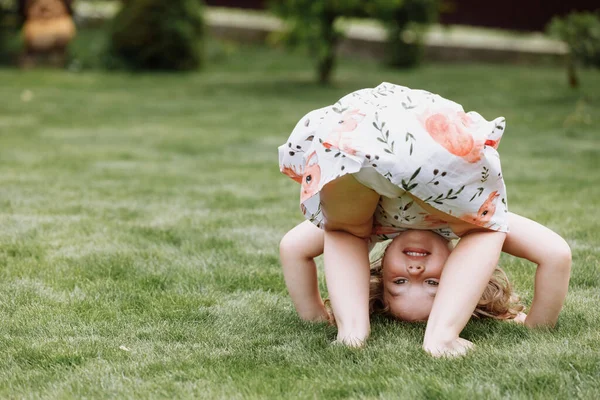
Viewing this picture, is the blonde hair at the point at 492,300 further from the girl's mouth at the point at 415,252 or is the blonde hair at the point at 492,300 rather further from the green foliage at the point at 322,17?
the green foliage at the point at 322,17

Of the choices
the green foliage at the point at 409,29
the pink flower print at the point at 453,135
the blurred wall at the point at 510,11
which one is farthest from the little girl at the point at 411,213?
the blurred wall at the point at 510,11

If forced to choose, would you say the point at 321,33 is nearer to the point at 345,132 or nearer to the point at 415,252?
the point at 415,252

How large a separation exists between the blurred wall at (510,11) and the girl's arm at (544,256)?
Answer: 38.0 ft

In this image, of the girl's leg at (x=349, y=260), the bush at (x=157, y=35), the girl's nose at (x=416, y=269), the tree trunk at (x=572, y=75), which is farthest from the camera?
the bush at (x=157, y=35)

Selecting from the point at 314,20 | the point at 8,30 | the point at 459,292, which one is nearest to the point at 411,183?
the point at 459,292

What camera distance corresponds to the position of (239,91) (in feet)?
33.8

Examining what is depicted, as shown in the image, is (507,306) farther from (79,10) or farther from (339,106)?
(79,10)

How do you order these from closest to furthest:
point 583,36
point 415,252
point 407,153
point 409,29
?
point 407,153
point 415,252
point 583,36
point 409,29

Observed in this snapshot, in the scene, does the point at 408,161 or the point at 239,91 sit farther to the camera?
the point at 239,91

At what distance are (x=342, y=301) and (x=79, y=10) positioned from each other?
15.7 meters

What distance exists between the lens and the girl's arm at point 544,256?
2.59m

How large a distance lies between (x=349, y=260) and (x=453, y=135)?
50 centimetres

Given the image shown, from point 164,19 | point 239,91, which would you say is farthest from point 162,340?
point 164,19

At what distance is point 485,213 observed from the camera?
2.51m
